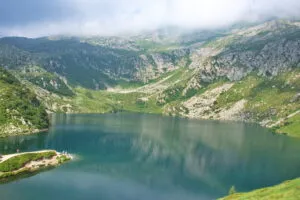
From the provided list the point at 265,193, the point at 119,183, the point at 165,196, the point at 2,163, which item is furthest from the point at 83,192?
the point at 265,193

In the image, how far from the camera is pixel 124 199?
132 meters

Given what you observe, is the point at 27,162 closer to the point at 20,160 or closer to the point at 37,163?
the point at 20,160

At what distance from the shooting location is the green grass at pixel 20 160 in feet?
521

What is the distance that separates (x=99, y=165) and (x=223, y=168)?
59337mm

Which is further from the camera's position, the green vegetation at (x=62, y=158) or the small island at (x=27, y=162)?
the green vegetation at (x=62, y=158)

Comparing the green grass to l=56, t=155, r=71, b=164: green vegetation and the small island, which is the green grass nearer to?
the small island

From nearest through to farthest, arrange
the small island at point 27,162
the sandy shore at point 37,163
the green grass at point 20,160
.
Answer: the small island at point 27,162, the sandy shore at point 37,163, the green grass at point 20,160

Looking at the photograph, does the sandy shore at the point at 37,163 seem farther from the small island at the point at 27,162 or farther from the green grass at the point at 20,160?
the green grass at the point at 20,160

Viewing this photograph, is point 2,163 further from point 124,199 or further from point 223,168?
point 223,168

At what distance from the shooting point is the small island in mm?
157625

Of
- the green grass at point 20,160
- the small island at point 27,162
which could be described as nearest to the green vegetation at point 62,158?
the small island at point 27,162

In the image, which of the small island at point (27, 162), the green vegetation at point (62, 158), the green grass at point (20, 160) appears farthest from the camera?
the green vegetation at point (62, 158)

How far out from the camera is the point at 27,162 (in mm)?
169875

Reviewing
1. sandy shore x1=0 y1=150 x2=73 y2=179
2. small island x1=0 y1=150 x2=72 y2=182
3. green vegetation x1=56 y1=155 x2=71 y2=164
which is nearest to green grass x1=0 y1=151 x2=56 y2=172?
small island x1=0 y1=150 x2=72 y2=182
